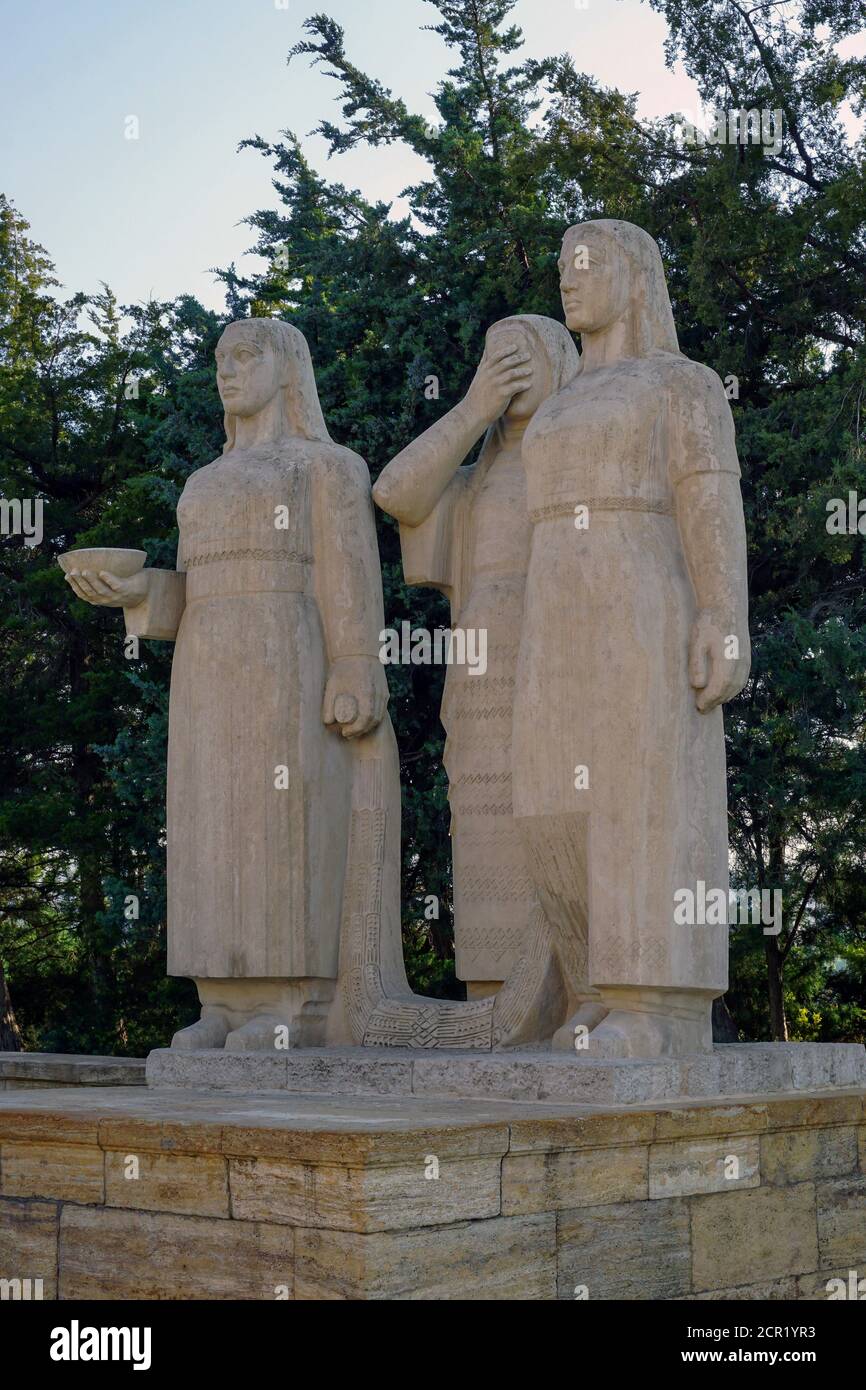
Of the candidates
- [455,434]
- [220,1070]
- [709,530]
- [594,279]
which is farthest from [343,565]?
[220,1070]

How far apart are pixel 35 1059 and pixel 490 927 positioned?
3213mm

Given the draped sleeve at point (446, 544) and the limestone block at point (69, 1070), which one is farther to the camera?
the limestone block at point (69, 1070)

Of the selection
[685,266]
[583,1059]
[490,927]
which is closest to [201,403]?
[685,266]

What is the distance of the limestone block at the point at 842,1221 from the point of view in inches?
241

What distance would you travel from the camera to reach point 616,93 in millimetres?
14023

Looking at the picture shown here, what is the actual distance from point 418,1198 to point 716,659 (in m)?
2.41

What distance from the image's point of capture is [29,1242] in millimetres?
5406

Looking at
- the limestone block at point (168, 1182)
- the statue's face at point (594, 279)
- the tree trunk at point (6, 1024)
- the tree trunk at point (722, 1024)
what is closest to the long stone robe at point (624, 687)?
the statue's face at point (594, 279)

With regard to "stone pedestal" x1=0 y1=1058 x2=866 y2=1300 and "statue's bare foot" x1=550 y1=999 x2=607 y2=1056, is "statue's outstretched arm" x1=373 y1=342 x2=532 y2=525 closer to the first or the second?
"statue's bare foot" x1=550 y1=999 x2=607 y2=1056

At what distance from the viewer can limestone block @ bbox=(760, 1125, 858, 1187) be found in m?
5.93

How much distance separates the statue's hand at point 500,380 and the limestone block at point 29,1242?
3.54m

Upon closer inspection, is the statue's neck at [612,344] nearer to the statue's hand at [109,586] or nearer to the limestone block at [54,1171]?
the statue's hand at [109,586]

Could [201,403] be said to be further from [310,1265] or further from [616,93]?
[310,1265]

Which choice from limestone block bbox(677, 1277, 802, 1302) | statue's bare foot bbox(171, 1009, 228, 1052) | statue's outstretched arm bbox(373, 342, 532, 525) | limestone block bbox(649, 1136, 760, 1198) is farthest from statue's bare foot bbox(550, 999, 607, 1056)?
statue's outstretched arm bbox(373, 342, 532, 525)
